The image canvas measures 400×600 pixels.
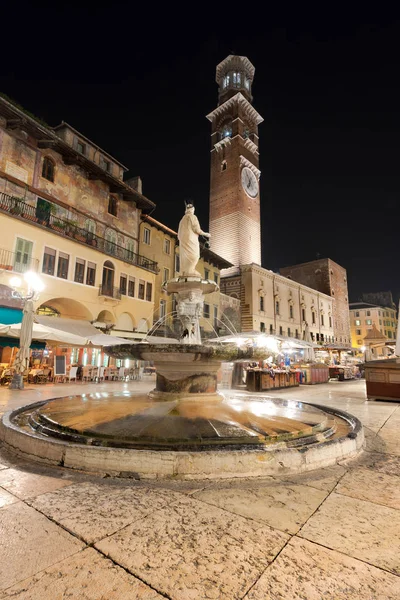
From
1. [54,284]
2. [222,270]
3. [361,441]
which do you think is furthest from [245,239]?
[361,441]

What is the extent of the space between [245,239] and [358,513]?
3922cm

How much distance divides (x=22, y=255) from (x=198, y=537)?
52.2 feet

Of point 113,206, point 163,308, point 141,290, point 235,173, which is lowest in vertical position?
point 163,308

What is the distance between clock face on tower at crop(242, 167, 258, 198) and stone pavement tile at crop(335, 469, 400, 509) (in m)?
42.5

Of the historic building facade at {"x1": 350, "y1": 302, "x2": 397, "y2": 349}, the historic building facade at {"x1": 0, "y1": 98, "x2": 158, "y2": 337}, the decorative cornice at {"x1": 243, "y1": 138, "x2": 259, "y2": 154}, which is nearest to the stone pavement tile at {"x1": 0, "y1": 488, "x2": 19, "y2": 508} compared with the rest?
the historic building facade at {"x1": 0, "y1": 98, "x2": 158, "y2": 337}

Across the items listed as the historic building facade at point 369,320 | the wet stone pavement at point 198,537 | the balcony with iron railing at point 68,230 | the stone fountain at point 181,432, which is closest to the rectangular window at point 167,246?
the balcony with iron railing at point 68,230

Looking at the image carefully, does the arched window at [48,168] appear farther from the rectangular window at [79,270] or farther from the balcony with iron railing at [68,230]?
the rectangular window at [79,270]

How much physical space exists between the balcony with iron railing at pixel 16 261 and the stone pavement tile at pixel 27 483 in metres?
13.3

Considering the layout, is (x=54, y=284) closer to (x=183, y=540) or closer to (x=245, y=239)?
(x=183, y=540)

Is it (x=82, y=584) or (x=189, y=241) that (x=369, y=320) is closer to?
(x=189, y=241)

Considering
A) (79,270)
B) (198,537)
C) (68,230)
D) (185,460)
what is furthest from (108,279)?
(198,537)

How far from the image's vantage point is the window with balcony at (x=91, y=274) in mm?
17775

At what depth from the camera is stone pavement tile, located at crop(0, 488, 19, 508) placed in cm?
216

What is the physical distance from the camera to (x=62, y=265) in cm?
1647
